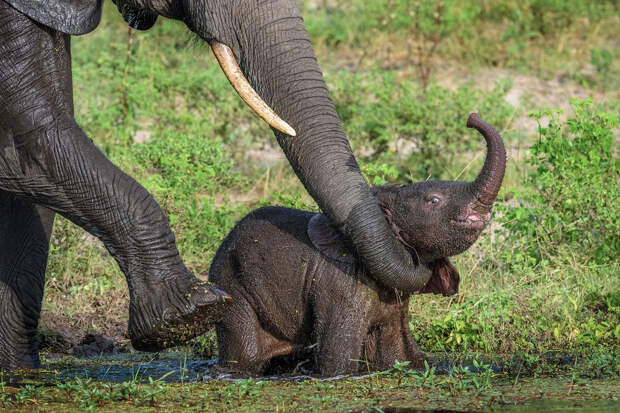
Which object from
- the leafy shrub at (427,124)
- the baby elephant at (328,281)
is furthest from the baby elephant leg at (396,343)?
the leafy shrub at (427,124)

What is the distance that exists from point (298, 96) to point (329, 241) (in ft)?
3.00

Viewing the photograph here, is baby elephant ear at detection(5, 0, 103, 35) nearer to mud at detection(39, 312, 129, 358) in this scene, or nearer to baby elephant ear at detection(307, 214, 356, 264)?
baby elephant ear at detection(307, 214, 356, 264)

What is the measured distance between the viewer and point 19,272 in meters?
6.34

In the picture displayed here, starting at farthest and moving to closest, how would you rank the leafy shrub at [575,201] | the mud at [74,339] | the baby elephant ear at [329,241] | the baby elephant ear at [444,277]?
the leafy shrub at [575,201] → the mud at [74,339] → the baby elephant ear at [444,277] → the baby elephant ear at [329,241]

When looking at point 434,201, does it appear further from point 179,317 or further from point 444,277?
point 179,317

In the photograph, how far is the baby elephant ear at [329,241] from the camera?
584 centimetres

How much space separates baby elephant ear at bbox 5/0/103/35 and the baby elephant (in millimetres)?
1454

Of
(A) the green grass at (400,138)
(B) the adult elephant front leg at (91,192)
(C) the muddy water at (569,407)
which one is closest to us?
(C) the muddy water at (569,407)

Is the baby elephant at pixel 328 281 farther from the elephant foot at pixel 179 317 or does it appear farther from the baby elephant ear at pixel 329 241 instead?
the elephant foot at pixel 179 317

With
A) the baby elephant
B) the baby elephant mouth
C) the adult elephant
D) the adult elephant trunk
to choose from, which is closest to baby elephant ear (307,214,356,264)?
the baby elephant

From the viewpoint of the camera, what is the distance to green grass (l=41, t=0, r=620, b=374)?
7023 millimetres

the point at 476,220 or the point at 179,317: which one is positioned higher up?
the point at 476,220

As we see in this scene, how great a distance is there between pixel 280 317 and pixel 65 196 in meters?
1.37

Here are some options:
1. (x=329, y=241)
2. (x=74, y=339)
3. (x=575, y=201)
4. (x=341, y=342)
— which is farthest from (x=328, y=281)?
(x=575, y=201)
